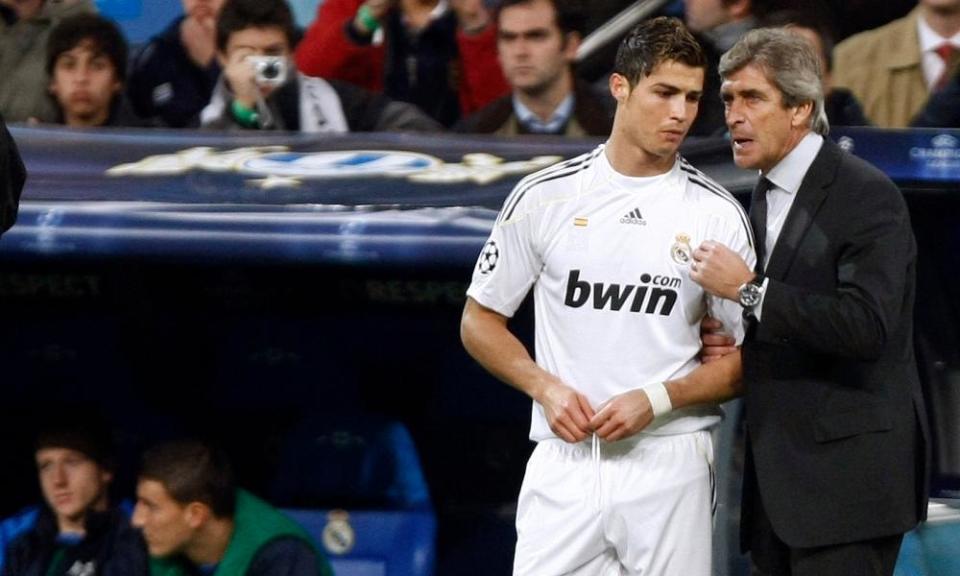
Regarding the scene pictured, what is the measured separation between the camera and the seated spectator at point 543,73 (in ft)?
16.8

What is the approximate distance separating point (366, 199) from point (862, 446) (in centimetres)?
157

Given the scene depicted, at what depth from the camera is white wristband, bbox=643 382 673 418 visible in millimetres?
3473

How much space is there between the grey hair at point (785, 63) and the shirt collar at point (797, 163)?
42 millimetres

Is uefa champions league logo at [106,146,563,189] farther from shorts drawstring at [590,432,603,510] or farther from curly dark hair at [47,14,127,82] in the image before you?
shorts drawstring at [590,432,603,510]

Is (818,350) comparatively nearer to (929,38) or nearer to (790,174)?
(790,174)

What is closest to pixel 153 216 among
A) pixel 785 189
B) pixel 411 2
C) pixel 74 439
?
pixel 74 439

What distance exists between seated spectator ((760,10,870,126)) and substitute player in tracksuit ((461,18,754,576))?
137cm

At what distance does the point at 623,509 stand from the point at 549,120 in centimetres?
182

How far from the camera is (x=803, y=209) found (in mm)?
3391

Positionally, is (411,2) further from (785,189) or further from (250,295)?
(785,189)

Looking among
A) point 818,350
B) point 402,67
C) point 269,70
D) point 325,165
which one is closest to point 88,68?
point 269,70

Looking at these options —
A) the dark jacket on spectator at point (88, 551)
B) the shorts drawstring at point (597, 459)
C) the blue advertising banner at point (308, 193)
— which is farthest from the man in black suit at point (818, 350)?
the dark jacket on spectator at point (88, 551)

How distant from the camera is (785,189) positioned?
3.44 m

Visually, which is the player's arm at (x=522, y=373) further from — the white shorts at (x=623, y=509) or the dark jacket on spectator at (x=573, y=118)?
the dark jacket on spectator at (x=573, y=118)
